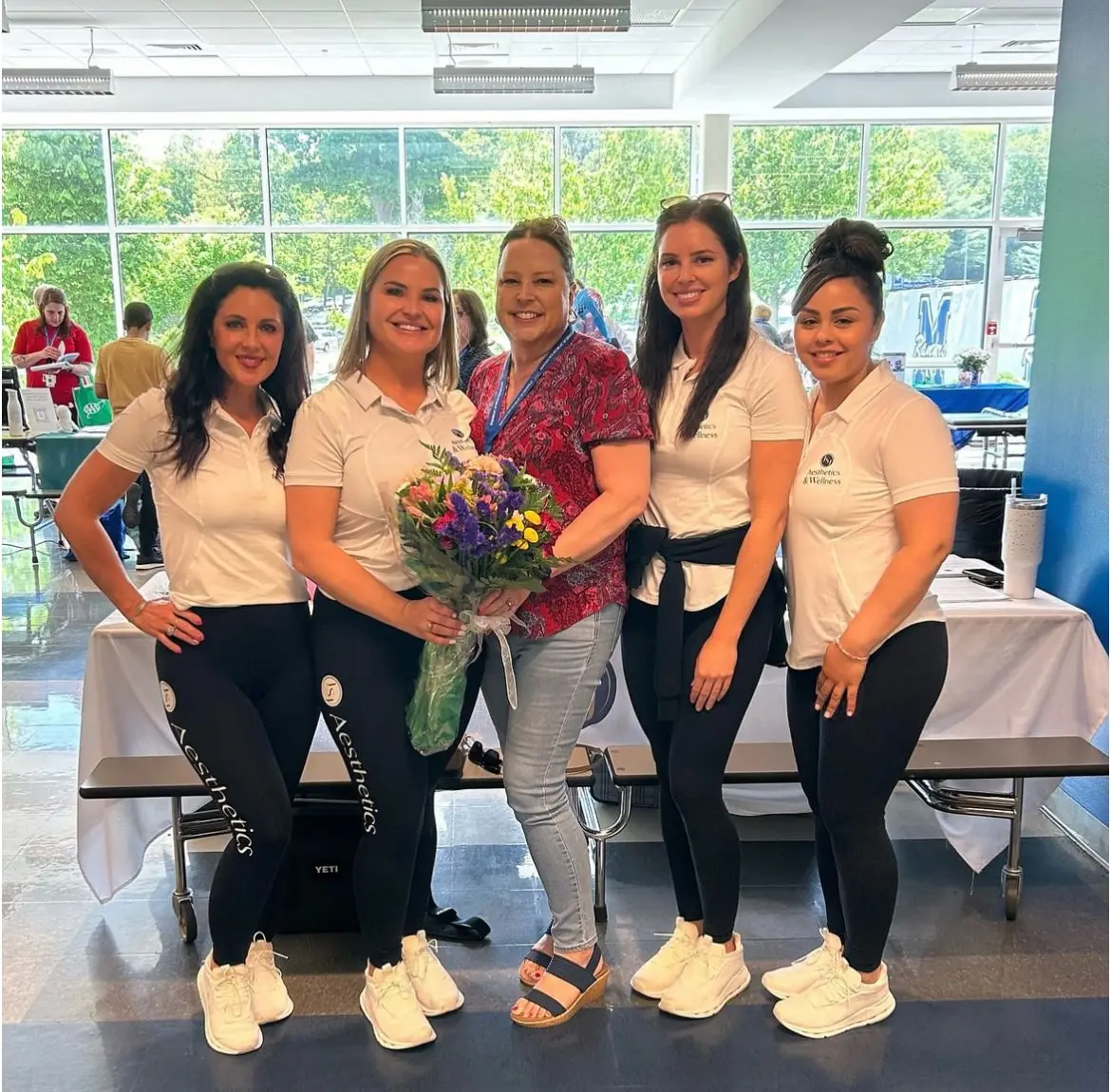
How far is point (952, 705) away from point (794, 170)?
9606 mm

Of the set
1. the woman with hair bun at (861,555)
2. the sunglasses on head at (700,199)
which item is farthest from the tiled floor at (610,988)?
the sunglasses on head at (700,199)

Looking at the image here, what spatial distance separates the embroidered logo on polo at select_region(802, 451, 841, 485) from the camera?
2.12m

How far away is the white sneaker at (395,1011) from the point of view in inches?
87.7

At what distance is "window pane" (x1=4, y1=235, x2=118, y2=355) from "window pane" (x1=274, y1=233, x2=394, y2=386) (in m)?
1.99

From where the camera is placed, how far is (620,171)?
36.8 ft

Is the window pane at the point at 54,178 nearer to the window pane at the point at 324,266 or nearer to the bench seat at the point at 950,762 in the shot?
the window pane at the point at 324,266

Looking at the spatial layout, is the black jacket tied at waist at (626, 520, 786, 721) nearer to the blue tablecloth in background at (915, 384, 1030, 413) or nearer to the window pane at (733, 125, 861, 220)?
the blue tablecloth in background at (915, 384, 1030, 413)

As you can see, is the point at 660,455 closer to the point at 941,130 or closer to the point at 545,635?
the point at 545,635

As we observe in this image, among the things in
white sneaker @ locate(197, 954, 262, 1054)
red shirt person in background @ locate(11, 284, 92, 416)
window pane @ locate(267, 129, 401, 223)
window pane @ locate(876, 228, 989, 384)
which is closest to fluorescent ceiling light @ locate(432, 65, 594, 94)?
window pane @ locate(267, 129, 401, 223)

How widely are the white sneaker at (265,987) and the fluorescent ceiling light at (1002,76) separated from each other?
8127 mm

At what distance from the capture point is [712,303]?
2143 millimetres

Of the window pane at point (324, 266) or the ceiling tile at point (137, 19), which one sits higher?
the ceiling tile at point (137, 19)

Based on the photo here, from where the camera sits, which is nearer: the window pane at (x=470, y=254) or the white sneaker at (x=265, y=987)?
the white sneaker at (x=265, y=987)

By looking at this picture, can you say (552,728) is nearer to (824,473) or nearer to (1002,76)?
(824,473)
